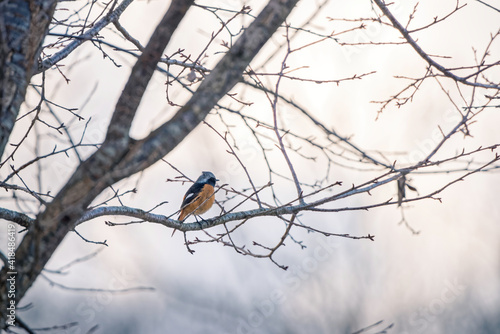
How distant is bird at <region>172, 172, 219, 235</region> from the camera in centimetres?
501

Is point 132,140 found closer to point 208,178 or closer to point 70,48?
point 70,48

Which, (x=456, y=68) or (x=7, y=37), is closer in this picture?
(x=7, y=37)

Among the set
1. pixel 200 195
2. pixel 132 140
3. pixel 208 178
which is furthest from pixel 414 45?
pixel 208 178

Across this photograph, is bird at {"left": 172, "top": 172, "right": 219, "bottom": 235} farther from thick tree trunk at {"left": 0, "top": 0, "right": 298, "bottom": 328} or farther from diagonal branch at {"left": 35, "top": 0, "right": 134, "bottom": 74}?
thick tree trunk at {"left": 0, "top": 0, "right": 298, "bottom": 328}

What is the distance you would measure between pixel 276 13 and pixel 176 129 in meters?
0.54

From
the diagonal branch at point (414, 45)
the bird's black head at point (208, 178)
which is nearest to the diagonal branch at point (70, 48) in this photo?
the diagonal branch at point (414, 45)

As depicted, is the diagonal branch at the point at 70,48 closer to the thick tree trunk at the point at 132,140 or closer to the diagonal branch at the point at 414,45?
the thick tree trunk at the point at 132,140

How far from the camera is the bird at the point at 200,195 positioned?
501cm

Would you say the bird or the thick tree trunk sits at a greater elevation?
the bird

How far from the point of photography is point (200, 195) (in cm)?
518

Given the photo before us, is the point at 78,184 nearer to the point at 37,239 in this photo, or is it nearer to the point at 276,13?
the point at 37,239

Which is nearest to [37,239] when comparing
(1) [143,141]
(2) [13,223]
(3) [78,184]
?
(3) [78,184]

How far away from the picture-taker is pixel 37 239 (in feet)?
5.59

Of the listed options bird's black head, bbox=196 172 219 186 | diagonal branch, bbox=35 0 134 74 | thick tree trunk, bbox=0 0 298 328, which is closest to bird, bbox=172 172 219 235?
bird's black head, bbox=196 172 219 186
